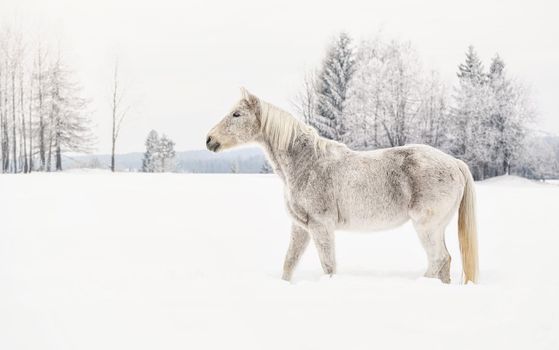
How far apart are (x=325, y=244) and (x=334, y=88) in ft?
74.7

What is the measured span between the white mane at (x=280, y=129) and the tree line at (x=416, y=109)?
20.0 m

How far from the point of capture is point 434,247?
4.56m

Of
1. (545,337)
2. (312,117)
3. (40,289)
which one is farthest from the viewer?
(312,117)

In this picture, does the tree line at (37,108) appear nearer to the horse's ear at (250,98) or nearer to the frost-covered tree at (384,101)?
the frost-covered tree at (384,101)

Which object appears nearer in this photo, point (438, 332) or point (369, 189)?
point (438, 332)

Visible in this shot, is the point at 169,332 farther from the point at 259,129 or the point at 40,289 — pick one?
the point at 259,129

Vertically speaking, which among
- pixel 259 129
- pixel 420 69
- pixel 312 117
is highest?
pixel 420 69

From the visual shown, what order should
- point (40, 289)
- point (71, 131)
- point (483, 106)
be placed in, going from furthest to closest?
point (483, 106) → point (71, 131) → point (40, 289)

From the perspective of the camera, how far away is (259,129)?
191 inches

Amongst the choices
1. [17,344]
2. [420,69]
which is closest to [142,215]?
[17,344]

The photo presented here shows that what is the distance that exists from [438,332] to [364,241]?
4.84 metres

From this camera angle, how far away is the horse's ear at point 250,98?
477cm

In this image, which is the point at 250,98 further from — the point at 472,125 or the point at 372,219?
the point at 472,125

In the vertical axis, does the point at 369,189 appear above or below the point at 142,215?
above
